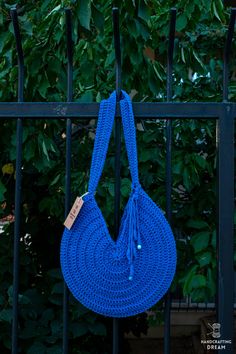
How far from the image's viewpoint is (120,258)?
1.70 metres

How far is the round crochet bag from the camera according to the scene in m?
1.70

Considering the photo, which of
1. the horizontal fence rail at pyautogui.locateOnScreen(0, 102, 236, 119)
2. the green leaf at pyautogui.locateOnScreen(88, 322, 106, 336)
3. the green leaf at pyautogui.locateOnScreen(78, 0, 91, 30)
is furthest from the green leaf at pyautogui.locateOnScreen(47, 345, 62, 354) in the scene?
the green leaf at pyautogui.locateOnScreen(78, 0, 91, 30)

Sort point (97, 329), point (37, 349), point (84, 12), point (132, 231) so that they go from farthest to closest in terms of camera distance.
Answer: point (97, 329), point (37, 349), point (84, 12), point (132, 231)

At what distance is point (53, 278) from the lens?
3.21 metres

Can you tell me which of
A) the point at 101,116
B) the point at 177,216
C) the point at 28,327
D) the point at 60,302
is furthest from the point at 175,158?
the point at 28,327

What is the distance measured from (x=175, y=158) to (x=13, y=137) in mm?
799

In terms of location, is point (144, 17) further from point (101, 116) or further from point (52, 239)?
point (52, 239)

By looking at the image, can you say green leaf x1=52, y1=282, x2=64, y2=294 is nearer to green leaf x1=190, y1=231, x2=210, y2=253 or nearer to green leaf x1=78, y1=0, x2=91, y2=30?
green leaf x1=190, y1=231, x2=210, y2=253

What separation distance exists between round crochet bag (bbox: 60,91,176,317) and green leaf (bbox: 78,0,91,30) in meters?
0.66

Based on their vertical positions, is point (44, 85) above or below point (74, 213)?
above

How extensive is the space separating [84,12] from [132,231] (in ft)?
3.08

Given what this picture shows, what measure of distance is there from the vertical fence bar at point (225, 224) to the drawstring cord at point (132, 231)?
0.30m

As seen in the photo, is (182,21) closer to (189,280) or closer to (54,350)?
(189,280)

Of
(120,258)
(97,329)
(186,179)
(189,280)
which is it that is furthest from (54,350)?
(120,258)
